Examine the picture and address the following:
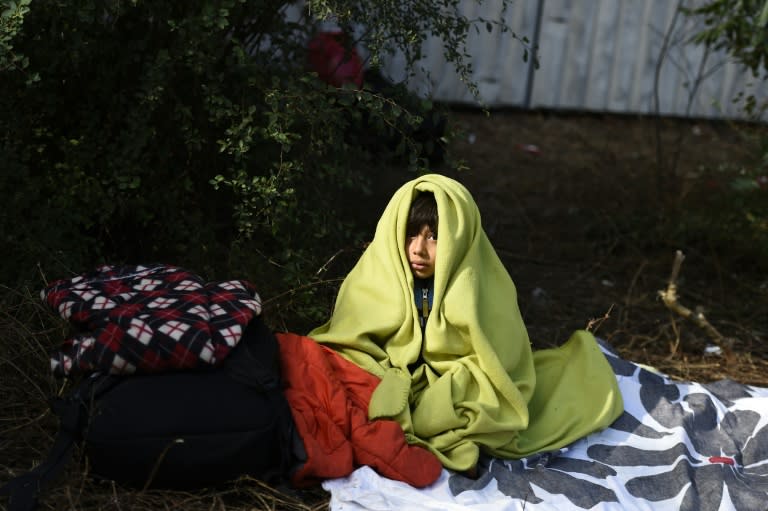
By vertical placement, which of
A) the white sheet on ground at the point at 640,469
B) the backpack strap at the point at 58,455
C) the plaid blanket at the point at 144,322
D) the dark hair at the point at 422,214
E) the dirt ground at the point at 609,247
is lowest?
the dirt ground at the point at 609,247

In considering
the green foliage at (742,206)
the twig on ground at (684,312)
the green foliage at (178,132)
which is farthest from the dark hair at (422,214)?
the green foliage at (742,206)

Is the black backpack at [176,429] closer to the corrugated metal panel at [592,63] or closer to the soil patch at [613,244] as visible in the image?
the soil patch at [613,244]

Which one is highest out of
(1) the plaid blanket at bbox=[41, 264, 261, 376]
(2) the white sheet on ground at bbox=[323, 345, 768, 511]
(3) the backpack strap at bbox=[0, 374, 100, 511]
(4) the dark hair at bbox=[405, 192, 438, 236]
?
(4) the dark hair at bbox=[405, 192, 438, 236]

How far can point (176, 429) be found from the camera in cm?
261

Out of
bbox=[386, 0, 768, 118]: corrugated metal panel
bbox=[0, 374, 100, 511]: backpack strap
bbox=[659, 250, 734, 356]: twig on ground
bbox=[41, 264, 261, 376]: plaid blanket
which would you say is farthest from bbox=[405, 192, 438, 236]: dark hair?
bbox=[386, 0, 768, 118]: corrugated metal panel

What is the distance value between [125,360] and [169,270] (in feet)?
1.64

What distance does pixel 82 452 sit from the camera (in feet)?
9.05

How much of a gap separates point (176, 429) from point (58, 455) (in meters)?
0.32

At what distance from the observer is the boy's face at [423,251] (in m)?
3.13

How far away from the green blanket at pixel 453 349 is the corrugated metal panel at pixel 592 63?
14.4ft

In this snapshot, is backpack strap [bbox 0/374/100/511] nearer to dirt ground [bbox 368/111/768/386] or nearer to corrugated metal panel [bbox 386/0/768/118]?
dirt ground [bbox 368/111/768/386]

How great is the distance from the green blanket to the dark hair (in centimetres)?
3

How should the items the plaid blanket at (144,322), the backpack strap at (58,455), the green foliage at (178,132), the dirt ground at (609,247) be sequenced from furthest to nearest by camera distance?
1. the dirt ground at (609,247)
2. the green foliage at (178,132)
3. the plaid blanket at (144,322)
4. the backpack strap at (58,455)

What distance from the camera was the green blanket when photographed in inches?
116
